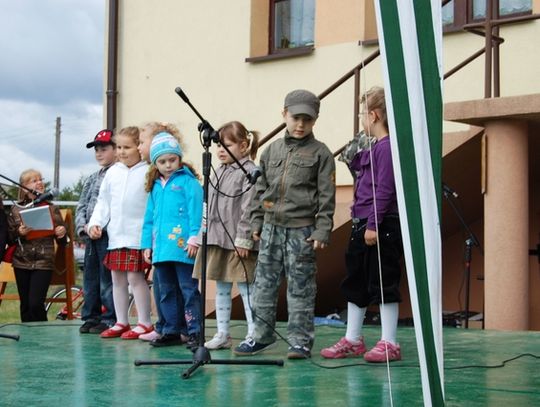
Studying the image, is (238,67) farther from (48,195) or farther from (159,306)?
(159,306)

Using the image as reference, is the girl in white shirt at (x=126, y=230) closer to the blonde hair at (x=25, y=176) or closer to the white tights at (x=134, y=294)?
the white tights at (x=134, y=294)

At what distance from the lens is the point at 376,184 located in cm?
664

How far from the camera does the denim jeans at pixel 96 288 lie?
29.0 feet

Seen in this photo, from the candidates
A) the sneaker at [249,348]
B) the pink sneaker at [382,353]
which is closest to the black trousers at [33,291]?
the sneaker at [249,348]

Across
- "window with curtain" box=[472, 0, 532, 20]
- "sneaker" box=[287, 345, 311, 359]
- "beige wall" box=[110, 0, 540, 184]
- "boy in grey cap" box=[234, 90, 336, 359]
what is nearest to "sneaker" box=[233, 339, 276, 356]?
"boy in grey cap" box=[234, 90, 336, 359]

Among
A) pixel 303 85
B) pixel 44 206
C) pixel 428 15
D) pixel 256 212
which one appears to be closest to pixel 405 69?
pixel 428 15

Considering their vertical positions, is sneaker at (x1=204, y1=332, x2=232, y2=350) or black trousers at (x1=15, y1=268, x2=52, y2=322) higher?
black trousers at (x1=15, y1=268, x2=52, y2=322)

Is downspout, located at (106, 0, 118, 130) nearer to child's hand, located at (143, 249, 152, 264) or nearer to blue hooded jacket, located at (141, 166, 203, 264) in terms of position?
child's hand, located at (143, 249, 152, 264)

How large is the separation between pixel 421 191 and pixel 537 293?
804cm

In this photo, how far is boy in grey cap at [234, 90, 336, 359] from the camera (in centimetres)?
673

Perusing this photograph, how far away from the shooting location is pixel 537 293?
36.5 ft

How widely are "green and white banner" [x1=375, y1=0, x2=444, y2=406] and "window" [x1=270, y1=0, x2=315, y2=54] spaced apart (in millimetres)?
9271

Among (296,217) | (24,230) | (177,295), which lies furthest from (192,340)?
(24,230)

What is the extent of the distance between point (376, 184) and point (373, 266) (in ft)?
1.70
